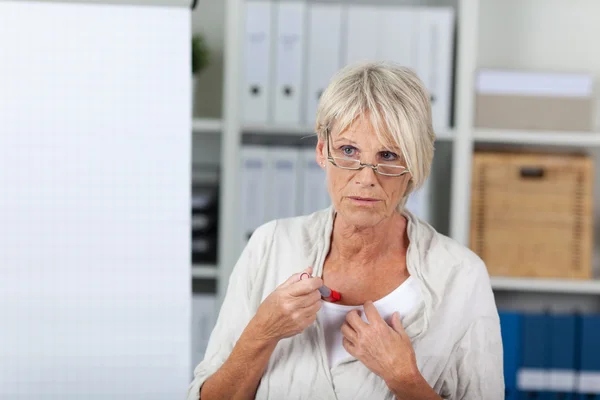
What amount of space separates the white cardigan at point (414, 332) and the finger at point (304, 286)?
0.11m

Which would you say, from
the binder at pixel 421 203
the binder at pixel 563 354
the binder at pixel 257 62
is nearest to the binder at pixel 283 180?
the binder at pixel 257 62

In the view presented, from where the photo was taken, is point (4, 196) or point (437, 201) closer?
point (4, 196)

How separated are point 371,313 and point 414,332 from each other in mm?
85

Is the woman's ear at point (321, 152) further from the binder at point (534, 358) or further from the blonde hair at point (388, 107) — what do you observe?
the binder at point (534, 358)

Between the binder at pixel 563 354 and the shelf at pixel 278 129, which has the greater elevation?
the shelf at pixel 278 129

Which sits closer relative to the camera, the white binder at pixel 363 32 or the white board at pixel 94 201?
the white board at pixel 94 201

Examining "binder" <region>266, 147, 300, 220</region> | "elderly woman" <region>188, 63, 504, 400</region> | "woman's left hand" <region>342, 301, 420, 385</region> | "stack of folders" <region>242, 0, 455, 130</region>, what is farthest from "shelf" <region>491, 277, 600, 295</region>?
"woman's left hand" <region>342, 301, 420, 385</region>

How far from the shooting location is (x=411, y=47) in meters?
2.11

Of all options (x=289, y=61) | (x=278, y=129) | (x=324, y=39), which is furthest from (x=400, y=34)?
(x=278, y=129)

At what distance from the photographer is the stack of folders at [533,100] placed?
85.5 inches

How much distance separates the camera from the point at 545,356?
2.15m

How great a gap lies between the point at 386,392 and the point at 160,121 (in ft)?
1.98

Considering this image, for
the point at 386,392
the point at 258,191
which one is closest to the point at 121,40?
the point at 386,392

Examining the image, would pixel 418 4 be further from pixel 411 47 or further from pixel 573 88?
pixel 573 88
